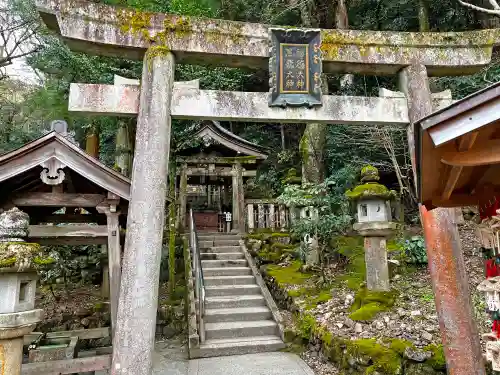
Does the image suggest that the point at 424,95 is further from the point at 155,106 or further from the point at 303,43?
the point at 155,106

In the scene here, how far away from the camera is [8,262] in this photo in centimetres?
327

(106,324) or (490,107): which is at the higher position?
(490,107)

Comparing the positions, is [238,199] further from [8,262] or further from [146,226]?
[8,262]

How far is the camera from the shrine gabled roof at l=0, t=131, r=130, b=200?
488 centimetres

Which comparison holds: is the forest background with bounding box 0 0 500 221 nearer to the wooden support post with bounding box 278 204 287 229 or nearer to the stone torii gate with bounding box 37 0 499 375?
the wooden support post with bounding box 278 204 287 229

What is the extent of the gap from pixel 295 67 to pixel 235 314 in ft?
16.1

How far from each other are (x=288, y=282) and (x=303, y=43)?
16.8 ft

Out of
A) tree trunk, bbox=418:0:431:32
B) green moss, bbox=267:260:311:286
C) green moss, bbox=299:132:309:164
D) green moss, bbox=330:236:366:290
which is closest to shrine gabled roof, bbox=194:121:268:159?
green moss, bbox=299:132:309:164

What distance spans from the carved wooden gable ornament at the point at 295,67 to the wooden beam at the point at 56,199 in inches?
128

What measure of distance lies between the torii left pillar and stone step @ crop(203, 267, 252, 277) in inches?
186

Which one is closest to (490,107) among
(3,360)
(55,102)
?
(3,360)

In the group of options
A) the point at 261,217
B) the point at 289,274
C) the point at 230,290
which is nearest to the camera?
the point at 230,290

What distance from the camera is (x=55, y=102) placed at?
45.3ft

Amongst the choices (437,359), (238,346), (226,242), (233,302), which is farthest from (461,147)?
(226,242)
